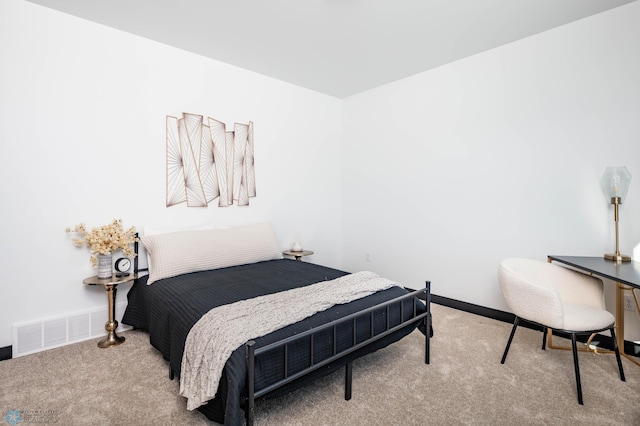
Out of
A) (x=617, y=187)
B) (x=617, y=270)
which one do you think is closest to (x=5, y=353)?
(x=617, y=270)

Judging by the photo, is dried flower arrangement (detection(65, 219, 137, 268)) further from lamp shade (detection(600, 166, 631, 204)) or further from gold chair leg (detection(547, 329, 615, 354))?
lamp shade (detection(600, 166, 631, 204))

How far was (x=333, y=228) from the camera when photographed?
4.58 m

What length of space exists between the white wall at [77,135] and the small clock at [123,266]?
0.80 feet

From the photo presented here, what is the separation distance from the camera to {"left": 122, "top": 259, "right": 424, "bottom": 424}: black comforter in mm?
1474

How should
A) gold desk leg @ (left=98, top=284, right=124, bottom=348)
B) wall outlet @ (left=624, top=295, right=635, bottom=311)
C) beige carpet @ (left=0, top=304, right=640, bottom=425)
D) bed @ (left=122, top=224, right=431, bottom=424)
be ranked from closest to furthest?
bed @ (left=122, top=224, right=431, bottom=424)
beige carpet @ (left=0, top=304, right=640, bottom=425)
wall outlet @ (left=624, top=295, right=635, bottom=311)
gold desk leg @ (left=98, top=284, right=124, bottom=348)

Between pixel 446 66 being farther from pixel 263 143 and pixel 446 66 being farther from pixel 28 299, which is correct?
pixel 28 299

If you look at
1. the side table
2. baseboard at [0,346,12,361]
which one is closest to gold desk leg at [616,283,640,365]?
the side table

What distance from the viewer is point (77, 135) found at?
2.60 metres

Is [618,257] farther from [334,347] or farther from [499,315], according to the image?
[334,347]

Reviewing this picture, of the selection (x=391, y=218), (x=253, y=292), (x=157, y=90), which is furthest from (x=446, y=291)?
(x=157, y=90)

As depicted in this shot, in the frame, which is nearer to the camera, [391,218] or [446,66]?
→ [446,66]

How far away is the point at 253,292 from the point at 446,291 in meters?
2.32

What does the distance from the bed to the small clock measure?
0.53ft

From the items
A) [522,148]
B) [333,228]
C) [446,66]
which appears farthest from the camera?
[333,228]
